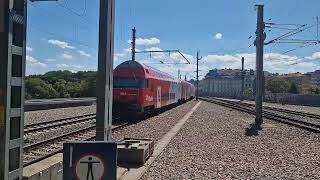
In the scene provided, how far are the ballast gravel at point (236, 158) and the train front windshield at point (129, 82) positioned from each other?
26.1 feet

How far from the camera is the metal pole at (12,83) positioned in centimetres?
439

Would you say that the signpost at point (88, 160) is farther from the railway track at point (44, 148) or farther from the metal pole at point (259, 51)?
the metal pole at point (259, 51)

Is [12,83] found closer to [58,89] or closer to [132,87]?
[132,87]

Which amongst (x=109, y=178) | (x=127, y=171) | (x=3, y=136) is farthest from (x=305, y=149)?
(x=3, y=136)

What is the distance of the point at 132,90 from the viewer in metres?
24.1

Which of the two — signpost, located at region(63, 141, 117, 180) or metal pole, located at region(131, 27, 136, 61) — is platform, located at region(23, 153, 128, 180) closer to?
signpost, located at region(63, 141, 117, 180)

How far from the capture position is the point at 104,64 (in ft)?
23.6

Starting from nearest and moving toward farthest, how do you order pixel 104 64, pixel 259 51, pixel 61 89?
pixel 104 64 < pixel 259 51 < pixel 61 89

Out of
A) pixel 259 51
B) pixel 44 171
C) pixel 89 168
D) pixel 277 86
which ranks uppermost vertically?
pixel 277 86

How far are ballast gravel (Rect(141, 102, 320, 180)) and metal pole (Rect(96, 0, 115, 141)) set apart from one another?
1.72 meters

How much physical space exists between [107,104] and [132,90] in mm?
16731

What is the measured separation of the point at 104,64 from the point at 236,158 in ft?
17.4

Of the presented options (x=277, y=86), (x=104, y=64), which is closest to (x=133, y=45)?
(x=104, y=64)

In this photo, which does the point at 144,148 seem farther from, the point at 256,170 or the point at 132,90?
the point at 132,90
